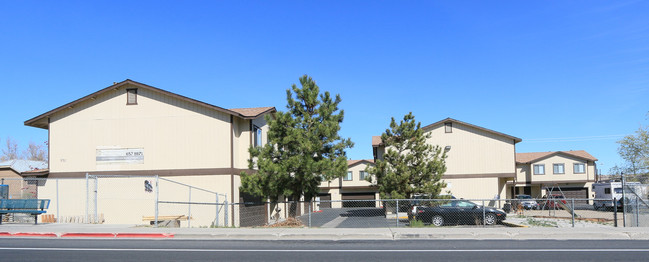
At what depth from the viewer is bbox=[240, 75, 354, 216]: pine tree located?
69.5 feet

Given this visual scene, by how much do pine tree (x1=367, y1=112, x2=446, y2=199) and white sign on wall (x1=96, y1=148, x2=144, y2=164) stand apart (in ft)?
41.0

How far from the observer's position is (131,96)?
25344 millimetres

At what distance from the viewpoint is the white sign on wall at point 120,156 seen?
990 inches

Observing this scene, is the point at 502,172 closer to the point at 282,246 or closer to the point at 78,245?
the point at 282,246

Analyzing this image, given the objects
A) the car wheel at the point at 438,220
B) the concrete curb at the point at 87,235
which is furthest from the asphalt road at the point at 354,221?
the concrete curb at the point at 87,235

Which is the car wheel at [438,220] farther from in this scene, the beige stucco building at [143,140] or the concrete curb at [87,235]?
the concrete curb at [87,235]

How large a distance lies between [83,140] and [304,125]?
11491 mm

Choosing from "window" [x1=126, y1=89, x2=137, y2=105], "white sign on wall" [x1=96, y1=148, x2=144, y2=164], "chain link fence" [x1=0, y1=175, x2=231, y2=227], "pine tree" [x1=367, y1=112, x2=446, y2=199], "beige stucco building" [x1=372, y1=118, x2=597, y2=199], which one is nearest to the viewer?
"chain link fence" [x1=0, y1=175, x2=231, y2=227]

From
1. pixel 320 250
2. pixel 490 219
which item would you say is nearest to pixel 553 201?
pixel 490 219

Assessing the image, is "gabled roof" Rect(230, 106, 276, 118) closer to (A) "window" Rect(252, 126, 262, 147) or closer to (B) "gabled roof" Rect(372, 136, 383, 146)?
(A) "window" Rect(252, 126, 262, 147)

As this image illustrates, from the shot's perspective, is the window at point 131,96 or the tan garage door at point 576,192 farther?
the tan garage door at point 576,192

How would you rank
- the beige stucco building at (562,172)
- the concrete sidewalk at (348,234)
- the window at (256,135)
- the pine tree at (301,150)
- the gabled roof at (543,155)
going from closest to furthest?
the concrete sidewalk at (348,234)
the pine tree at (301,150)
the window at (256,135)
the beige stucco building at (562,172)
the gabled roof at (543,155)

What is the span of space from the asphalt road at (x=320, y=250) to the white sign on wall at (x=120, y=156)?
1108 cm

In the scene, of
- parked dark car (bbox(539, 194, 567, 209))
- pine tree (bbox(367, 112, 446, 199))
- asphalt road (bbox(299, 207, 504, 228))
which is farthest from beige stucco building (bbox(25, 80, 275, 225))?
parked dark car (bbox(539, 194, 567, 209))
